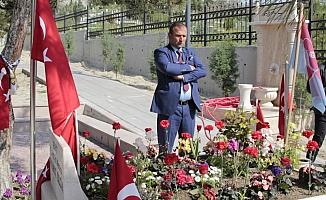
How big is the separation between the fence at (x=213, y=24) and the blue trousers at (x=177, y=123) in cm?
122

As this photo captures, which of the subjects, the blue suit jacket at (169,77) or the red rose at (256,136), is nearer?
the red rose at (256,136)

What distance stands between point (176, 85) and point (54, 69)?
169cm

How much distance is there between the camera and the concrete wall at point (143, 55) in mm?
11445

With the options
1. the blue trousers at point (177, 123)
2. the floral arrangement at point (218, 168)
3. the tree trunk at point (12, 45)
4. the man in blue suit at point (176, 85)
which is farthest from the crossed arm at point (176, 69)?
the tree trunk at point (12, 45)

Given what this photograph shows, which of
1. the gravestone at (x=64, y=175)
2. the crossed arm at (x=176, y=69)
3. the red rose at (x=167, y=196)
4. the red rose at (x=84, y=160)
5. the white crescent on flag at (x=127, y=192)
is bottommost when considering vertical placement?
the red rose at (x=167, y=196)

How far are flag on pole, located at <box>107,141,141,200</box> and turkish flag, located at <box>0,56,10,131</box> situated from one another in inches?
74.8

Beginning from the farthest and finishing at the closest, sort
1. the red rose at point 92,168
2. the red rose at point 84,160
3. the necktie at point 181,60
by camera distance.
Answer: the necktie at point 181,60 < the red rose at point 84,160 < the red rose at point 92,168

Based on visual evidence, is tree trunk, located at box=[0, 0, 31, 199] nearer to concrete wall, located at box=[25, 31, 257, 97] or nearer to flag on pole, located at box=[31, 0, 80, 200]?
flag on pole, located at box=[31, 0, 80, 200]

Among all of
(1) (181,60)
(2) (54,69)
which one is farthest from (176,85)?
(2) (54,69)

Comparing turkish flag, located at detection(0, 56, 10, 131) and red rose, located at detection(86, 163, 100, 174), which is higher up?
turkish flag, located at detection(0, 56, 10, 131)

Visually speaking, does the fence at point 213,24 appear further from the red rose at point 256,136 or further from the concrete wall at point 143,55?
the red rose at point 256,136

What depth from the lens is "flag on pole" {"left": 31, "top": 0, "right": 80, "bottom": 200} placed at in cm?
298

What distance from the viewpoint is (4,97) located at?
4105 mm

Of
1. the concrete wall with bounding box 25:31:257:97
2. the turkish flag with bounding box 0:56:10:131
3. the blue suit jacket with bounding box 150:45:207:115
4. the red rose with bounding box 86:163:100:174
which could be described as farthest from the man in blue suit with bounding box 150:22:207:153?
the concrete wall with bounding box 25:31:257:97
